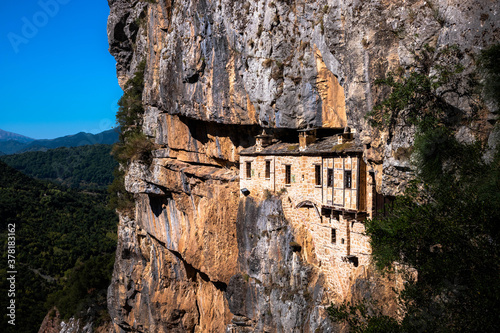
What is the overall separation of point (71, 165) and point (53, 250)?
263 feet

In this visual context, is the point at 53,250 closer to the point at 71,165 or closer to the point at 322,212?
the point at 322,212

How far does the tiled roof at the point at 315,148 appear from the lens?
60.6 ft

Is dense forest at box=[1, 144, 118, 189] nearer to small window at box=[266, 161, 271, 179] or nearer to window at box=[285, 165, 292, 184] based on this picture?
small window at box=[266, 161, 271, 179]

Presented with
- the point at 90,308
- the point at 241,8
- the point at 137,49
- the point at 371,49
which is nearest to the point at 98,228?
the point at 90,308

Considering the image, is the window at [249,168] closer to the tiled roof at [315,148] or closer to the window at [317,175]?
the tiled roof at [315,148]

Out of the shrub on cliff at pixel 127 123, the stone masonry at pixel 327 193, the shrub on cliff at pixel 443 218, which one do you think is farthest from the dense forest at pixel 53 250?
the shrub on cliff at pixel 443 218

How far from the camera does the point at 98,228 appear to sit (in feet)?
220

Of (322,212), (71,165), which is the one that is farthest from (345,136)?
Result: (71,165)

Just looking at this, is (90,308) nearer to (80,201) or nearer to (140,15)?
(140,15)

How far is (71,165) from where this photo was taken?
5143 inches

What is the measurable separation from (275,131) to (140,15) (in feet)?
77.4

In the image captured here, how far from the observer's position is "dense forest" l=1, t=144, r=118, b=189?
121 m

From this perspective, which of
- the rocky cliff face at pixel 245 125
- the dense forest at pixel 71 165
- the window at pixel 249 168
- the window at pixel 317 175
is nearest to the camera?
the rocky cliff face at pixel 245 125

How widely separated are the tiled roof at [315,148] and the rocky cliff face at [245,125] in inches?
33.0
